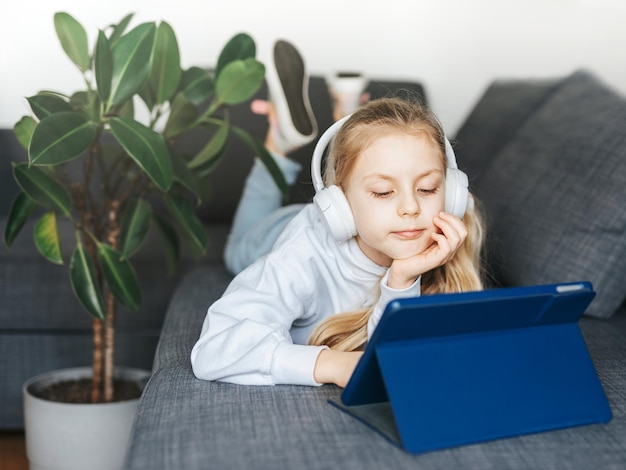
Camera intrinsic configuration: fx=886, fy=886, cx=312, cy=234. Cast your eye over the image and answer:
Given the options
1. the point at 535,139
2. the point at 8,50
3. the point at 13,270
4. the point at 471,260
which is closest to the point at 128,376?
the point at 13,270

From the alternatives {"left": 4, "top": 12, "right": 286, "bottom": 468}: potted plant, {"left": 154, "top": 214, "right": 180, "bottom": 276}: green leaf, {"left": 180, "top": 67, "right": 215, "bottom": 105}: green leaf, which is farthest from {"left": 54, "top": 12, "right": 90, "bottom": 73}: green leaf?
{"left": 154, "top": 214, "right": 180, "bottom": 276}: green leaf

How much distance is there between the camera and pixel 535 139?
6.47ft

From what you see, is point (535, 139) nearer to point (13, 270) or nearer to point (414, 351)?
point (414, 351)

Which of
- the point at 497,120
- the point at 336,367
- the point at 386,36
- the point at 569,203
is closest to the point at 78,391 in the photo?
the point at 336,367

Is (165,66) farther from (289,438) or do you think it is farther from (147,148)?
(289,438)

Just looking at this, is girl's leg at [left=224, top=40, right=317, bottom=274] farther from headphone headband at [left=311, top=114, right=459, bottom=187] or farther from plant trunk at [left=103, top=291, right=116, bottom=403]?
headphone headband at [left=311, top=114, right=459, bottom=187]

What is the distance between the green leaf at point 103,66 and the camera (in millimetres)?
1489

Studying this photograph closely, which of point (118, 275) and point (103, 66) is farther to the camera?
point (118, 275)

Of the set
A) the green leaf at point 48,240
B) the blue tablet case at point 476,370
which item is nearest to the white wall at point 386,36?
the green leaf at point 48,240

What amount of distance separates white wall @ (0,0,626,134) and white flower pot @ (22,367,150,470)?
1367 mm

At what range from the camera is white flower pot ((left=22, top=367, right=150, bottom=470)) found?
5.56 feet

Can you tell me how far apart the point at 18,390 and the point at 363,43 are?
155 centimetres

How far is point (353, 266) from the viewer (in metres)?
1.37

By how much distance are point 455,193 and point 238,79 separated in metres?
0.62
